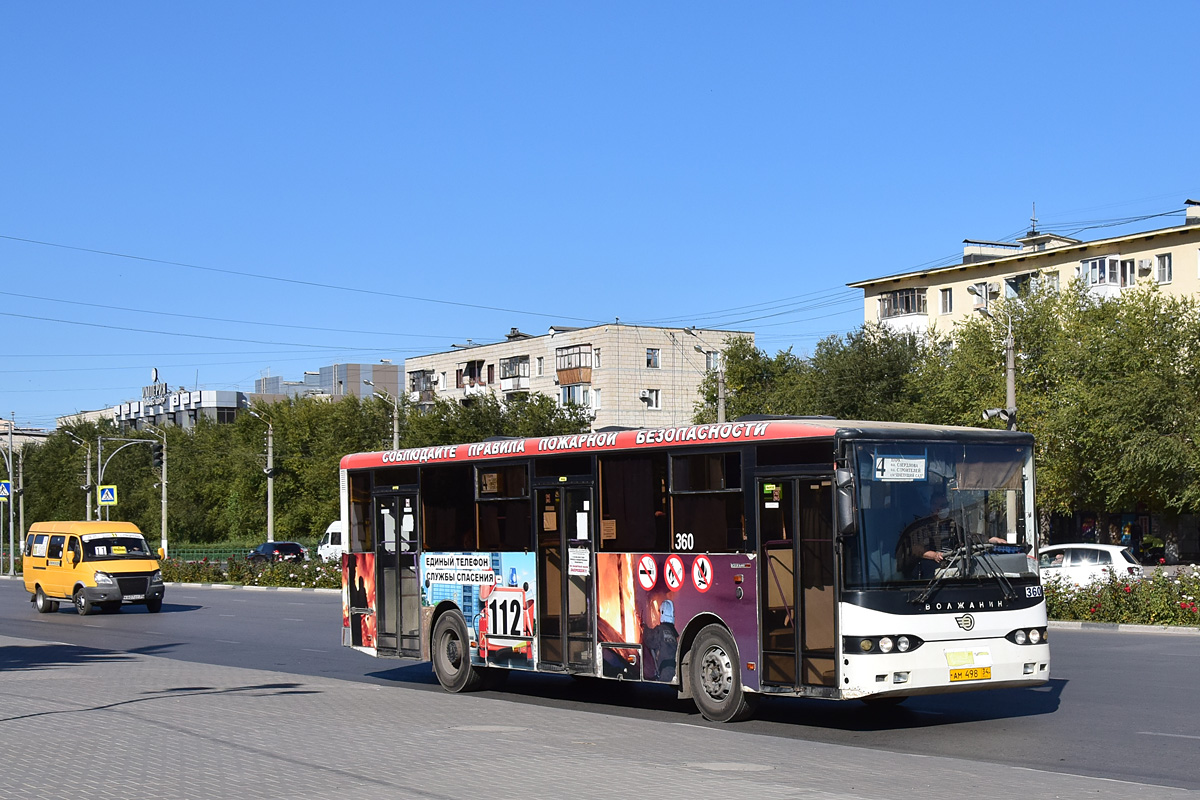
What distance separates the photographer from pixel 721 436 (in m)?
13.8

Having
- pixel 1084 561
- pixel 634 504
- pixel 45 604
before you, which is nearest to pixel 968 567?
→ pixel 634 504

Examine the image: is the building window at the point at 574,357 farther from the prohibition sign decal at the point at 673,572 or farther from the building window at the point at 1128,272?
the prohibition sign decal at the point at 673,572

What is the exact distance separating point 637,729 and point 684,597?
65.6 inches

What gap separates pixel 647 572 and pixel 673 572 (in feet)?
1.26

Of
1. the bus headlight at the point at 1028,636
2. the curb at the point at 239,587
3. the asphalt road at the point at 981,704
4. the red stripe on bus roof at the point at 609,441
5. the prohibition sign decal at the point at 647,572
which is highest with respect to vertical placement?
the red stripe on bus roof at the point at 609,441

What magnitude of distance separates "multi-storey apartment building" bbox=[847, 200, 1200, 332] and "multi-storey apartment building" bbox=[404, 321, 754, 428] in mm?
16800

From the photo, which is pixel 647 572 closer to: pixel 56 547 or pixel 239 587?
pixel 56 547

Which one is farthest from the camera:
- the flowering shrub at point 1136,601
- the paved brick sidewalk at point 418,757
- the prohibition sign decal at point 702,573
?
the flowering shrub at point 1136,601

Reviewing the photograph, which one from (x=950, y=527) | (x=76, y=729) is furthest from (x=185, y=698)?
(x=950, y=527)

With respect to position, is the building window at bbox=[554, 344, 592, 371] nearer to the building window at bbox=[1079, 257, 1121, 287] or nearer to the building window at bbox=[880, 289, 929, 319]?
the building window at bbox=[880, 289, 929, 319]

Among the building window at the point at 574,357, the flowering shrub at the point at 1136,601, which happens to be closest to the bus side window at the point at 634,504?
the flowering shrub at the point at 1136,601

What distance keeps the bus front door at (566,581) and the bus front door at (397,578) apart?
8.61ft

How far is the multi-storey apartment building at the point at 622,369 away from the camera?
95.4 m

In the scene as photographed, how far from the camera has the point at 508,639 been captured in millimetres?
16281
